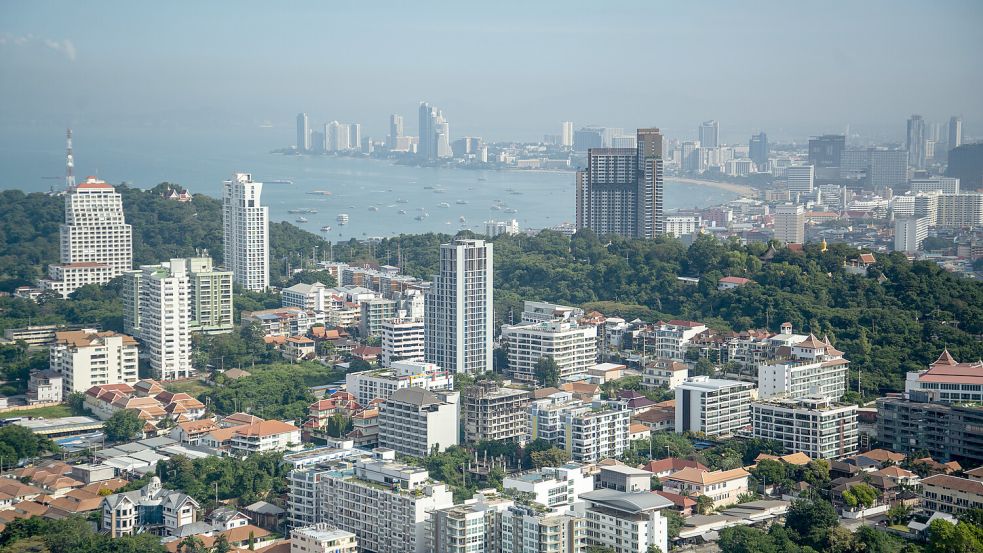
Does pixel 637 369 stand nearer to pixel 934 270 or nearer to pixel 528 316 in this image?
pixel 528 316

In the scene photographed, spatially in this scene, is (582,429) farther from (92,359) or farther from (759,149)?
(759,149)

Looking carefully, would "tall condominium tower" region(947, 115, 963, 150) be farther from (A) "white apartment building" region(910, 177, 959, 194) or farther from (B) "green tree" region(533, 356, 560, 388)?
(B) "green tree" region(533, 356, 560, 388)

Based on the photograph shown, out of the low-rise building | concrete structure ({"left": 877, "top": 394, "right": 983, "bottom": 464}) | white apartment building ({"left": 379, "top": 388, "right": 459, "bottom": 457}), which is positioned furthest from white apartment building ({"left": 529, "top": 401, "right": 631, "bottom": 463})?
the low-rise building

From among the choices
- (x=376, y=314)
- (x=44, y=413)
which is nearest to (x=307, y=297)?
(x=376, y=314)

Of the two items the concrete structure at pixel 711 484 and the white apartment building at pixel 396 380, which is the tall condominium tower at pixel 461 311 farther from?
the concrete structure at pixel 711 484

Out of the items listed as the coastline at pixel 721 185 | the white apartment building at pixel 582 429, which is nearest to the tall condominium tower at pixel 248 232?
the white apartment building at pixel 582 429

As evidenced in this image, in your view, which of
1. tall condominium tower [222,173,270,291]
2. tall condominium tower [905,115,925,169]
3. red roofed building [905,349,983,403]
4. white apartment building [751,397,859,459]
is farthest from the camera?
tall condominium tower [905,115,925,169]

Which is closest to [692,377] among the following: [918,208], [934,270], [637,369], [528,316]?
[637,369]
